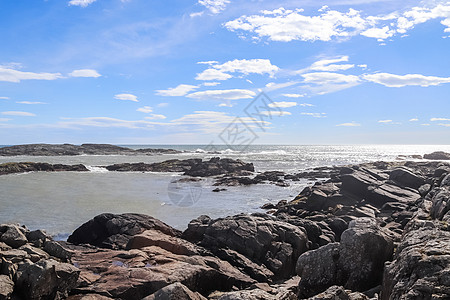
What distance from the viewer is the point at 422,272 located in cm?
789

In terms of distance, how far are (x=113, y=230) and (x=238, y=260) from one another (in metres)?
8.81

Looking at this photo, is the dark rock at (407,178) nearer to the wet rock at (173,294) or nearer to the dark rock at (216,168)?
the wet rock at (173,294)

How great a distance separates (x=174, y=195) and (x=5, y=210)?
19.2 metres

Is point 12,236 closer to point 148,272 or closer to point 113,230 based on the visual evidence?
point 148,272

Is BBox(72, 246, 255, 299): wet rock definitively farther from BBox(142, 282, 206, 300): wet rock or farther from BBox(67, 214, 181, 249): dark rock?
BBox(67, 214, 181, 249): dark rock

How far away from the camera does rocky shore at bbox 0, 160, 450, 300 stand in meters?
8.99

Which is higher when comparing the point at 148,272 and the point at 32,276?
the point at 32,276

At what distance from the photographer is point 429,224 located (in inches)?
522

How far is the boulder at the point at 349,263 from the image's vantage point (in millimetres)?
12133

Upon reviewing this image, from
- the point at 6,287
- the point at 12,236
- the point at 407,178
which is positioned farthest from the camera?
the point at 407,178

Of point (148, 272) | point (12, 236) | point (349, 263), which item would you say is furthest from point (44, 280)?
point (349, 263)

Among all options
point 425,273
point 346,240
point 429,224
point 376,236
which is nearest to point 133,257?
point 346,240

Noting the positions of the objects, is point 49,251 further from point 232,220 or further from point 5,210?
point 5,210

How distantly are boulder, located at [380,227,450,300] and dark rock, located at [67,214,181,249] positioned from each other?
596 inches
